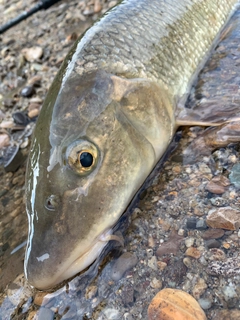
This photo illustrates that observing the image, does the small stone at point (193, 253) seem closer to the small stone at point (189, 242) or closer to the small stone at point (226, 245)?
the small stone at point (189, 242)

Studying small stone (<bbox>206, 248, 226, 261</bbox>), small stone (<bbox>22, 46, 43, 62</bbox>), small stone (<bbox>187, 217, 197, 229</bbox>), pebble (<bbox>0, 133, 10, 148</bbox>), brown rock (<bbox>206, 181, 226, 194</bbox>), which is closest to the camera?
small stone (<bbox>206, 248, 226, 261</bbox>)

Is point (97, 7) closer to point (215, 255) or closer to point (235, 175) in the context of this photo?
point (235, 175)

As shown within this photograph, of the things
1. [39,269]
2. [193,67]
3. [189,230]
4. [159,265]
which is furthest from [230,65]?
[39,269]

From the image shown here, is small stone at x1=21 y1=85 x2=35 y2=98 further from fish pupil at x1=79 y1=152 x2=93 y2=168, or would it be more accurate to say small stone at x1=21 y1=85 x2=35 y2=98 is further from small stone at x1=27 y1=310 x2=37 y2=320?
small stone at x1=27 y1=310 x2=37 y2=320

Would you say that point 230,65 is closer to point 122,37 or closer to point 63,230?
point 122,37

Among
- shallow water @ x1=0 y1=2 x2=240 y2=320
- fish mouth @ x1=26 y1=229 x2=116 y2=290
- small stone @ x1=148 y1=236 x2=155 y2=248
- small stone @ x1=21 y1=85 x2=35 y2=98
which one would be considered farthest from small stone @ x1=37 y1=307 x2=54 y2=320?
small stone @ x1=21 y1=85 x2=35 y2=98

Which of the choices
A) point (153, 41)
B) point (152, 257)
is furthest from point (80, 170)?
point (153, 41)
